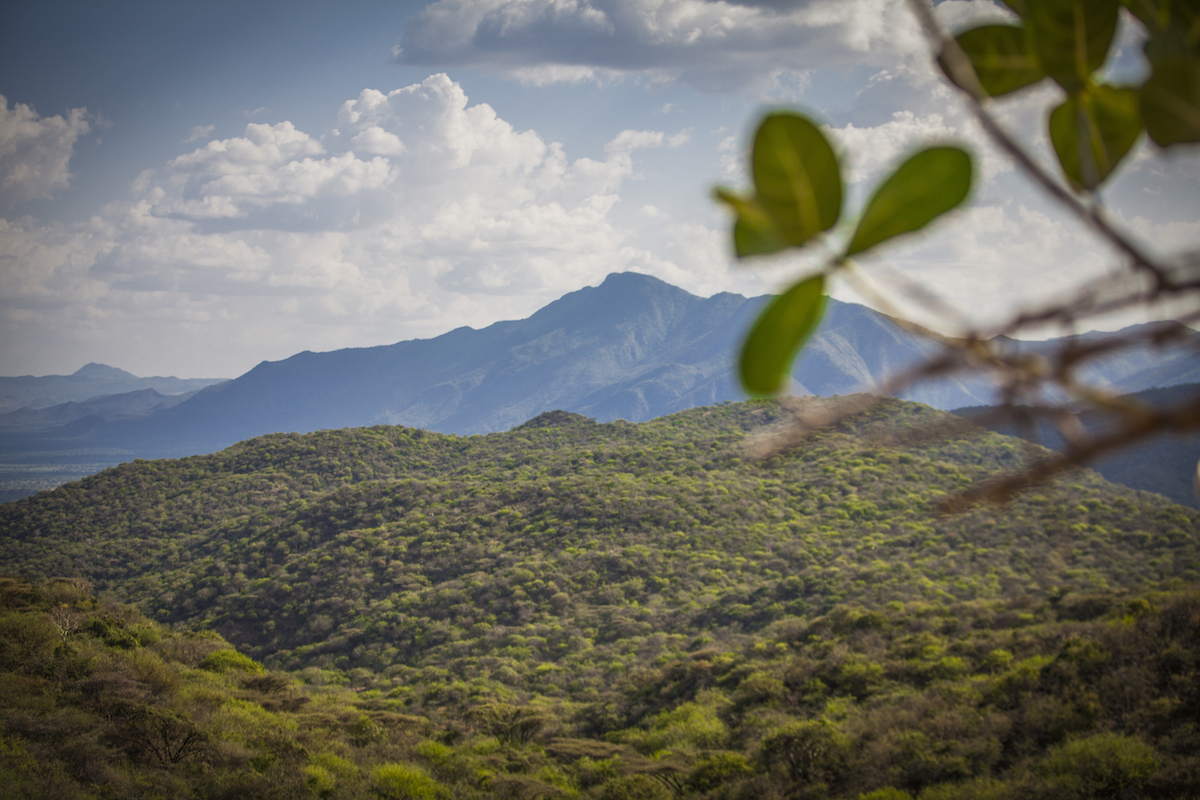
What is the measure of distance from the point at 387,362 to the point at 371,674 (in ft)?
522

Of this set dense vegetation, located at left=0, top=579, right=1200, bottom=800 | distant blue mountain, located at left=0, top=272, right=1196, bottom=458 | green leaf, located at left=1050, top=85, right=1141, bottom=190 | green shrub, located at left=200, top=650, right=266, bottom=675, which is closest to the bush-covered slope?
dense vegetation, located at left=0, top=579, right=1200, bottom=800

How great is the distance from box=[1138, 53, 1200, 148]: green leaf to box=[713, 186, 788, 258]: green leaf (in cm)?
21

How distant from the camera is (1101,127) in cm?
39

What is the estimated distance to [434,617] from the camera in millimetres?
16953

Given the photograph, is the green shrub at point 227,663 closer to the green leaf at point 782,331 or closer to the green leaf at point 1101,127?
the green leaf at point 782,331

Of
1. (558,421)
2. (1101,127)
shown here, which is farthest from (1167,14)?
(558,421)

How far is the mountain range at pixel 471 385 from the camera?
117 meters

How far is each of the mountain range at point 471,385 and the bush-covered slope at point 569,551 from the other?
78.4 m

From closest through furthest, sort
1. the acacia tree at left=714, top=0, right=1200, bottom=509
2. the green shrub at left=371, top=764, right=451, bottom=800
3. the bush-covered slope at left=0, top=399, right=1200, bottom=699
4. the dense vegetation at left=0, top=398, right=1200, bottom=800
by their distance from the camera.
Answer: the acacia tree at left=714, top=0, right=1200, bottom=509
the dense vegetation at left=0, top=398, right=1200, bottom=800
the green shrub at left=371, top=764, right=451, bottom=800
the bush-covered slope at left=0, top=399, right=1200, bottom=699

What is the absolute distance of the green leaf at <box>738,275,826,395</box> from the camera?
31cm

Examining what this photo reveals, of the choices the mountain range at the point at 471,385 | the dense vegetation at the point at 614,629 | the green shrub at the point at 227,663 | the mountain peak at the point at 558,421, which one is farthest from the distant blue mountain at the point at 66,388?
the green shrub at the point at 227,663

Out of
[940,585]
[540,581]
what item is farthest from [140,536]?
Answer: [940,585]

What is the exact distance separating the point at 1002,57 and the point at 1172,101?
98mm

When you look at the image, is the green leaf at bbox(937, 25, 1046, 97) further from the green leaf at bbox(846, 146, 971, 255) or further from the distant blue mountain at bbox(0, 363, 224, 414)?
the distant blue mountain at bbox(0, 363, 224, 414)
